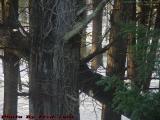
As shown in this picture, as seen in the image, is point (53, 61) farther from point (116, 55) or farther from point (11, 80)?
point (116, 55)

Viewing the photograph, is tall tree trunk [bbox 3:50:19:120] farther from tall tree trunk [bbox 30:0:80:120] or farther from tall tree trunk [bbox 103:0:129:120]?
tall tree trunk [bbox 103:0:129:120]

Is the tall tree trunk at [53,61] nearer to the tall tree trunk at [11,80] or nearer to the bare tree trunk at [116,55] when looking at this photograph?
the tall tree trunk at [11,80]

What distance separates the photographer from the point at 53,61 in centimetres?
674

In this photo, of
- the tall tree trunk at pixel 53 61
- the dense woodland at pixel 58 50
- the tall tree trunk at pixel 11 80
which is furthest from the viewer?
the tall tree trunk at pixel 11 80

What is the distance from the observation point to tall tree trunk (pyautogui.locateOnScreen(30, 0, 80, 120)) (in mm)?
6527

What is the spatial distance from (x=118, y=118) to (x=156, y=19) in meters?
2.26

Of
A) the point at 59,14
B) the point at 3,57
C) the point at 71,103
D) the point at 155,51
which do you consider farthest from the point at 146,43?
the point at 3,57

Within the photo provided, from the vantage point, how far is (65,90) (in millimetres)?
6891

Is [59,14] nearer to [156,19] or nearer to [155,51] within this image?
[155,51]

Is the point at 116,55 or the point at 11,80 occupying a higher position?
the point at 116,55

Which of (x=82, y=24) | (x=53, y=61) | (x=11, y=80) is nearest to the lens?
(x=82, y=24)

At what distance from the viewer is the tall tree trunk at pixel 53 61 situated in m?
6.53

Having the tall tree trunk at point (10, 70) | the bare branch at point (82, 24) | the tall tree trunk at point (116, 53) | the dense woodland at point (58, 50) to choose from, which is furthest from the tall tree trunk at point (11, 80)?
the bare branch at point (82, 24)

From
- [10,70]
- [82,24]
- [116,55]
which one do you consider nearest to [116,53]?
[116,55]
